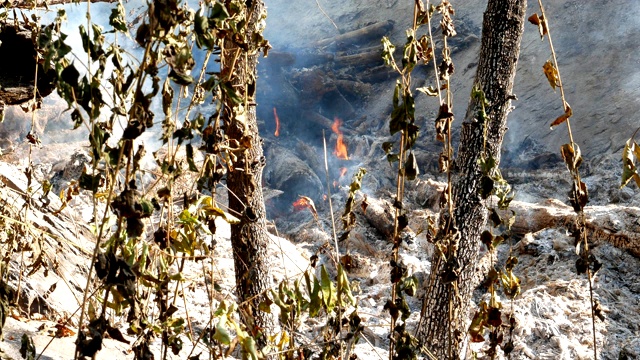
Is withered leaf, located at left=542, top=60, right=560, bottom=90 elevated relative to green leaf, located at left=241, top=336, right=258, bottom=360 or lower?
elevated

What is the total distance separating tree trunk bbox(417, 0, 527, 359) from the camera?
14.4 ft

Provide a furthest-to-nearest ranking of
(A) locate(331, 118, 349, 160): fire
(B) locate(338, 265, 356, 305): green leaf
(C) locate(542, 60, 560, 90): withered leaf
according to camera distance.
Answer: (A) locate(331, 118, 349, 160): fire → (C) locate(542, 60, 560, 90): withered leaf → (B) locate(338, 265, 356, 305): green leaf

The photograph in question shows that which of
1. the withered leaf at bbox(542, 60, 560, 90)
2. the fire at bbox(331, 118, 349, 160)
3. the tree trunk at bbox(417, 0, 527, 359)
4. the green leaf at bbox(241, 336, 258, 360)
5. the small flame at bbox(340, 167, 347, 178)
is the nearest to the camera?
the green leaf at bbox(241, 336, 258, 360)

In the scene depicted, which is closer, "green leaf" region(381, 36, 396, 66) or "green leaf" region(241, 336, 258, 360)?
"green leaf" region(241, 336, 258, 360)

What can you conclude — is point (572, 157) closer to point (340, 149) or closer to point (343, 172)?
point (343, 172)

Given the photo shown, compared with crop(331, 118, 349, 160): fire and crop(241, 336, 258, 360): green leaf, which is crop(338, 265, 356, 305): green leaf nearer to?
crop(241, 336, 258, 360): green leaf

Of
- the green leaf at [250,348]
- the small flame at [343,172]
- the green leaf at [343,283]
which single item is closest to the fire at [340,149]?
the small flame at [343,172]

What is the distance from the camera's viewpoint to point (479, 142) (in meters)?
4.38

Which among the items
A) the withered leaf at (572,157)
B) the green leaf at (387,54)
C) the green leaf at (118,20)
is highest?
the green leaf at (387,54)

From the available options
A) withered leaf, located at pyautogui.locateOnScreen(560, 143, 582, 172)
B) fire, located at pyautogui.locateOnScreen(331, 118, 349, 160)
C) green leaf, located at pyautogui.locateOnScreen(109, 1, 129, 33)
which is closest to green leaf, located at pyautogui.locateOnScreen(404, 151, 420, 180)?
withered leaf, located at pyautogui.locateOnScreen(560, 143, 582, 172)

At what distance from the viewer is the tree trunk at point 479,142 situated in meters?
4.38

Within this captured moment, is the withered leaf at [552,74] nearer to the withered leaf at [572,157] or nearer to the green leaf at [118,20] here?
the withered leaf at [572,157]

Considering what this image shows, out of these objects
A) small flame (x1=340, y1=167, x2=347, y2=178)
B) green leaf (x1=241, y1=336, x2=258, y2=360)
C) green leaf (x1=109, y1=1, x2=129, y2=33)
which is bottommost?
green leaf (x1=241, y1=336, x2=258, y2=360)

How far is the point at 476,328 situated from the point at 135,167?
1440mm
